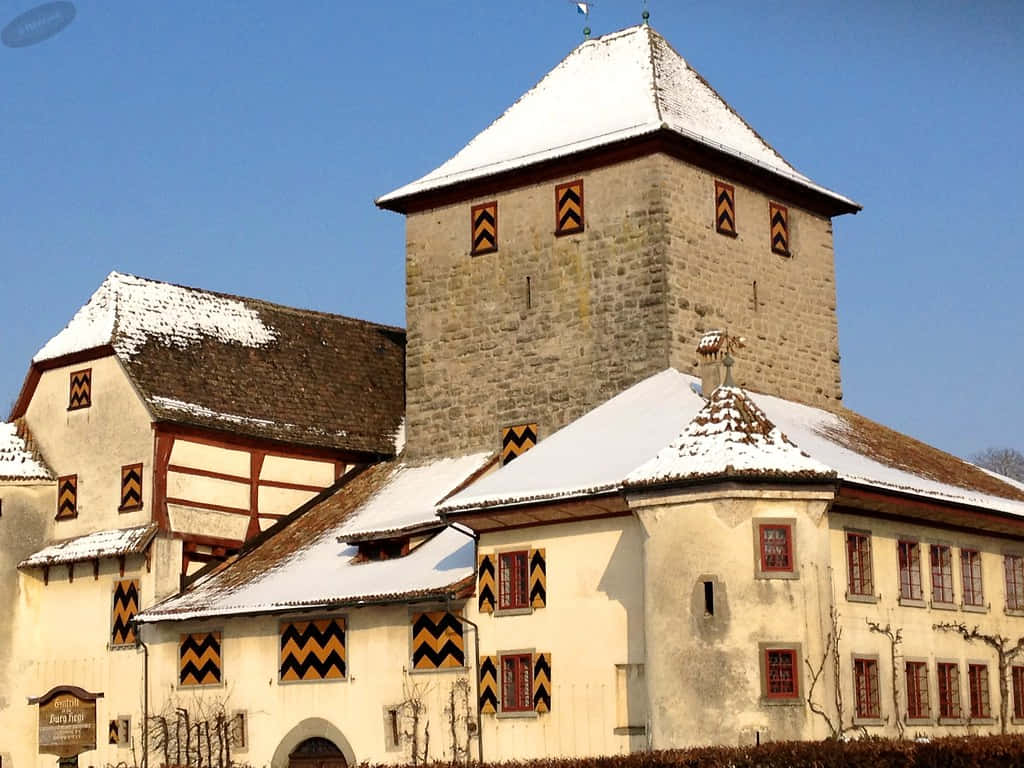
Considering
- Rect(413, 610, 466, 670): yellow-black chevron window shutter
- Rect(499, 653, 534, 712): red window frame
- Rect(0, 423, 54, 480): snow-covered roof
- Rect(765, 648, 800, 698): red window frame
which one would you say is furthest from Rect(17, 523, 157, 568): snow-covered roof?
Rect(765, 648, 800, 698): red window frame

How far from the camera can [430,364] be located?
39.3 meters

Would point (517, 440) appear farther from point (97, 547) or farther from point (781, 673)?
point (781, 673)

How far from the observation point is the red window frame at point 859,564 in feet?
95.3

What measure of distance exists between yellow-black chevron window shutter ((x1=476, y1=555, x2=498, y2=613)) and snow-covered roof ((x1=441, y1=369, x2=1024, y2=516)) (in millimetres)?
1182

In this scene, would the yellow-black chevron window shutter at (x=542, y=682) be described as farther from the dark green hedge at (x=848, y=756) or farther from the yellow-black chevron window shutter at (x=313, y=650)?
the dark green hedge at (x=848, y=756)

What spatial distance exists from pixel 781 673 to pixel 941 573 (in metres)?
5.58

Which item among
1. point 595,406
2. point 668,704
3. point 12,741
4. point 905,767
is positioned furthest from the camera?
point 12,741

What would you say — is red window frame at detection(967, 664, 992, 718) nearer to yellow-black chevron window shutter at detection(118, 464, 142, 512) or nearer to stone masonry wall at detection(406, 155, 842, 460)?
stone masonry wall at detection(406, 155, 842, 460)

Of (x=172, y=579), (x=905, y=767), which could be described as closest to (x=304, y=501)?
(x=172, y=579)

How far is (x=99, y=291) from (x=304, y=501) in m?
6.60

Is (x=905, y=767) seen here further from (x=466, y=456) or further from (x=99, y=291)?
(x=99, y=291)

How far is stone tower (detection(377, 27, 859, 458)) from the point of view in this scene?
35.9 m

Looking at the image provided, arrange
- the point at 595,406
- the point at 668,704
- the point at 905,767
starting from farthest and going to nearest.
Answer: the point at 595,406 < the point at 668,704 < the point at 905,767

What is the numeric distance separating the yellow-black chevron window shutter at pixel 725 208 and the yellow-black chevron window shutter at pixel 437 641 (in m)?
10.5
